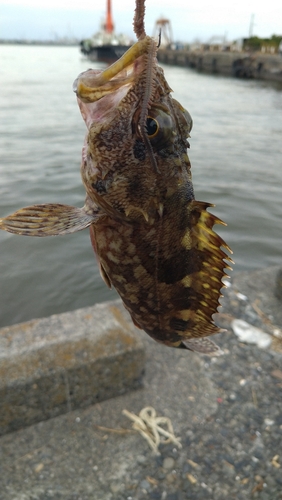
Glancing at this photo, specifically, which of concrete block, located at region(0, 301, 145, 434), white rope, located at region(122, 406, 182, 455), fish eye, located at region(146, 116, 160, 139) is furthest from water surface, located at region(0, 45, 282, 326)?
fish eye, located at region(146, 116, 160, 139)

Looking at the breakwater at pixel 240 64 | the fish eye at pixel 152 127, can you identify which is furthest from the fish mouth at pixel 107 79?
the breakwater at pixel 240 64

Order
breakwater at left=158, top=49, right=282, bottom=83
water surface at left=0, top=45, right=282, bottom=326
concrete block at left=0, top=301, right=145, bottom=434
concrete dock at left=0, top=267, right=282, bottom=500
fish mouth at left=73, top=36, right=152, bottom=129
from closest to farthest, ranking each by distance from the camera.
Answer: fish mouth at left=73, top=36, right=152, bottom=129
concrete dock at left=0, top=267, right=282, bottom=500
concrete block at left=0, top=301, right=145, bottom=434
water surface at left=0, top=45, right=282, bottom=326
breakwater at left=158, top=49, right=282, bottom=83

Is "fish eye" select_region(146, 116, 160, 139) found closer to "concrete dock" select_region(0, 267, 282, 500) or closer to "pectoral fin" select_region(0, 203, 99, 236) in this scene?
"pectoral fin" select_region(0, 203, 99, 236)

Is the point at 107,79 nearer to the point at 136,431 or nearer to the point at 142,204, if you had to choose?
the point at 142,204

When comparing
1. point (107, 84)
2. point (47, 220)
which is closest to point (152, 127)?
point (107, 84)

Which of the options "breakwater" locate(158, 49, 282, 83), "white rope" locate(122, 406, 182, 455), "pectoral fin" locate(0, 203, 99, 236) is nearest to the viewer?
"pectoral fin" locate(0, 203, 99, 236)

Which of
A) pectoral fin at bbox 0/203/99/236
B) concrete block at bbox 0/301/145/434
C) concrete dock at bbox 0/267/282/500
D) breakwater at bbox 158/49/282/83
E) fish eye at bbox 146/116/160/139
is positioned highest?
breakwater at bbox 158/49/282/83
